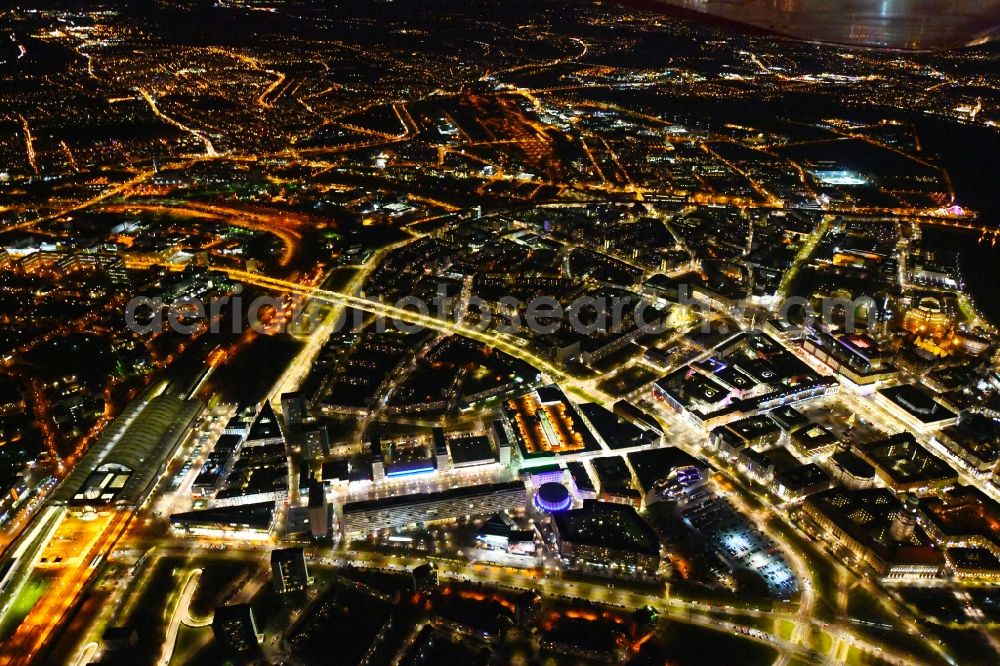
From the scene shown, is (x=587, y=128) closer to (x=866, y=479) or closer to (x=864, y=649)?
(x=866, y=479)

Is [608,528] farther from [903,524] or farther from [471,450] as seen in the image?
[903,524]

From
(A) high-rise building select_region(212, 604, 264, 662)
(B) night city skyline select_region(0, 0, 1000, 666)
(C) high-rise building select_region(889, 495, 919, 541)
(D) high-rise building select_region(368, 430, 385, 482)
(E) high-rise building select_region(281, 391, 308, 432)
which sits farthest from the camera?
(E) high-rise building select_region(281, 391, 308, 432)

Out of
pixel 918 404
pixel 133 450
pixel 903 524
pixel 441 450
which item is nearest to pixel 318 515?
pixel 441 450

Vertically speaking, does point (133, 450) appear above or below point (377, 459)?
above

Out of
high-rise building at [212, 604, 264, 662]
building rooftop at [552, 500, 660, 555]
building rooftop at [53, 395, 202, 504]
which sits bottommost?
high-rise building at [212, 604, 264, 662]

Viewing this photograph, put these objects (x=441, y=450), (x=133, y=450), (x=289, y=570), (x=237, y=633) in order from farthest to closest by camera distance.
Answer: (x=441, y=450) < (x=133, y=450) < (x=289, y=570) < (x=237, y=633)

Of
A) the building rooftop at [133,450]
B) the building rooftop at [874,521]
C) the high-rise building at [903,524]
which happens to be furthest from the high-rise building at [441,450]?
the high-rise building at [903,524]

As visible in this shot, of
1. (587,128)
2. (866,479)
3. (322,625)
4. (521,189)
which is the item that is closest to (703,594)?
(866,479)

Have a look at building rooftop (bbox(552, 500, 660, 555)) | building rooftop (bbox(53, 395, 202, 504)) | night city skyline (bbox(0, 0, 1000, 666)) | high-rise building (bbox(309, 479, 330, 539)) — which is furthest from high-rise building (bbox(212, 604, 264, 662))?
building rooftop (bbox(552, 500, 660, 555))

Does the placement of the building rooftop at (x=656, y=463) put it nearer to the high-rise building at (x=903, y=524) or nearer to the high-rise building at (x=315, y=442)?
the high-rise building at (x=903, y=524)

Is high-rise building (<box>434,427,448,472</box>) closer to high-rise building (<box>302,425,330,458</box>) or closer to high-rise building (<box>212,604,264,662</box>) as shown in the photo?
high-rise building (<box>302,425,330,458</box>)
